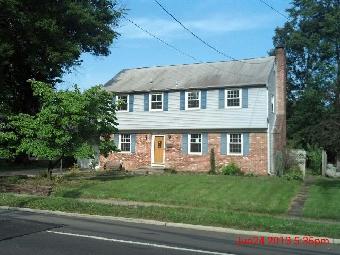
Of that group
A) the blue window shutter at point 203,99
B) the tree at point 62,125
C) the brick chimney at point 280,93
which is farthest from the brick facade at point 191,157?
the tree at point 62,125

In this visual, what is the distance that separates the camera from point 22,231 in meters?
10.9

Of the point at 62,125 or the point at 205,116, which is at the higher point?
the point at 205,116

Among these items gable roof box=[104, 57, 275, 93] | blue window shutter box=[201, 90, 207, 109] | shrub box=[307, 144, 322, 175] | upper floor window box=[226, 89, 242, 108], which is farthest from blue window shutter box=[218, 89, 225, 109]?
shrub box=[307, 144, 322, 175]

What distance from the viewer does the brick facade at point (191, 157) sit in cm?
2873

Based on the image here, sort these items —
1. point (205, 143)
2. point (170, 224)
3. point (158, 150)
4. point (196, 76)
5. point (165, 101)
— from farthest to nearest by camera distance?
point (196, 76) → point (158, 150) → point (165, 101) → point (205, 143) → point (170, 224)

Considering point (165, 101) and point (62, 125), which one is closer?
point (62, 125)

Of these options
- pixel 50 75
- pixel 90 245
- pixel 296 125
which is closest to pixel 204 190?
pixel 90 245

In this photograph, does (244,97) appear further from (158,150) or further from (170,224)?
(170,224)

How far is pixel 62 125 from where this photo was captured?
21.2 m

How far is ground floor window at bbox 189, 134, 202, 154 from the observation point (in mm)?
30695

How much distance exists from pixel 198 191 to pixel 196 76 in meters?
14.8

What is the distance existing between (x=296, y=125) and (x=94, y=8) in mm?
21488
